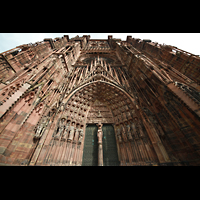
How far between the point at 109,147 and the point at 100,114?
9.34ft

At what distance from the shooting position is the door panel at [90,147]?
625 centimetres

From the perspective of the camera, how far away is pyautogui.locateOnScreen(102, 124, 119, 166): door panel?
628 cm

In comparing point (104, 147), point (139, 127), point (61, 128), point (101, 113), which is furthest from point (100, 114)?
point (61, 128)

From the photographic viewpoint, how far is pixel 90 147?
22.6 ft

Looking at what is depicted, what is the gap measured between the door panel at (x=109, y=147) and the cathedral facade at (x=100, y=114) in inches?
0.9

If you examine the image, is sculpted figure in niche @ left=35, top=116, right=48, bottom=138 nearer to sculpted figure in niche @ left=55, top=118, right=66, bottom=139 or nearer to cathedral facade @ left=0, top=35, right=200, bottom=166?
cathedral facade @ left=0, top=35, right=200, bottom=166

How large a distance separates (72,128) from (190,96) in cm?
688

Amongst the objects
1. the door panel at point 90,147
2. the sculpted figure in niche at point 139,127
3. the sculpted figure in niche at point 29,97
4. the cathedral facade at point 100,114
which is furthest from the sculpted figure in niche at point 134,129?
the sculpted figure in niche at point 29,97

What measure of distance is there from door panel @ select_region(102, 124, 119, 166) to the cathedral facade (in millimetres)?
22

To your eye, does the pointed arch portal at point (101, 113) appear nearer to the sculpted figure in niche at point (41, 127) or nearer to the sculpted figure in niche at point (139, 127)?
the sculpted figure in niche at point (139, 127)

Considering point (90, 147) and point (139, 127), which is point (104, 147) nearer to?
point (90, 147)

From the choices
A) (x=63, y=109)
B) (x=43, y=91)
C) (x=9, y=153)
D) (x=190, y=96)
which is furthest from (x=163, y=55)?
(x=9, y=153)

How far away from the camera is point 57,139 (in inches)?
224

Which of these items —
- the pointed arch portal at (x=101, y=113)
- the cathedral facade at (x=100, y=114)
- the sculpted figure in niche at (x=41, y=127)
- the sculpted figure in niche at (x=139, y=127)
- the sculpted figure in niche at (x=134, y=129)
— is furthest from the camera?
the pointed arch portal at (x=101, y=113)
